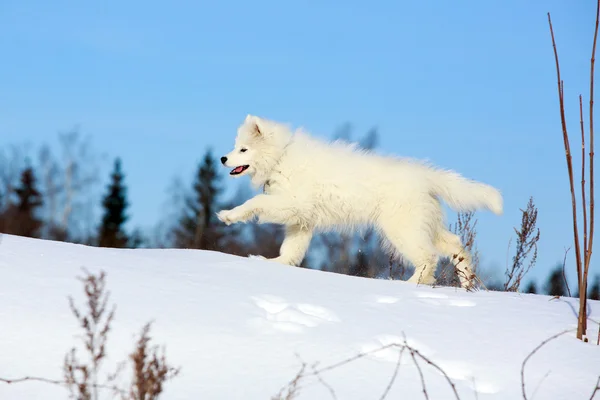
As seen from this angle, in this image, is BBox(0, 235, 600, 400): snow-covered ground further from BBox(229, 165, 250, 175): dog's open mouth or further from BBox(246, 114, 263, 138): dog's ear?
BBox(246, 114, 263, 138): dog's ear

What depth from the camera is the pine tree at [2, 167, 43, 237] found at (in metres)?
32.2

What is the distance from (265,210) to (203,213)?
3013 cm

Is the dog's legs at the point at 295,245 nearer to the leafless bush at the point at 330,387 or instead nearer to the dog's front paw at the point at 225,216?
the dog's front paw at the point at 225,216

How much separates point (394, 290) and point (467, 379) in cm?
141

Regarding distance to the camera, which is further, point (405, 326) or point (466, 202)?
point (466, 202)

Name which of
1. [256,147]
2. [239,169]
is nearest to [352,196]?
[256,147]

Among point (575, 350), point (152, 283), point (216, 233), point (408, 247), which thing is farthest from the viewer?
point (216, 233)

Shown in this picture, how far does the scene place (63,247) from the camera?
5.57 meters

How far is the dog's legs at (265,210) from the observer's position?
7.18m

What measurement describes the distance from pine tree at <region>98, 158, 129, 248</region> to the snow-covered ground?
32463mm

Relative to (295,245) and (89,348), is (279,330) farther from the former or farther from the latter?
(295,245)

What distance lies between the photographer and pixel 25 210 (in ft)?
117

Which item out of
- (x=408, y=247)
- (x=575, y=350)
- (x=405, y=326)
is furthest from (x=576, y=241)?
(x=408, y=247)

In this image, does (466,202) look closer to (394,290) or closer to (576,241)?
(394,290)
